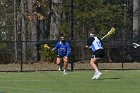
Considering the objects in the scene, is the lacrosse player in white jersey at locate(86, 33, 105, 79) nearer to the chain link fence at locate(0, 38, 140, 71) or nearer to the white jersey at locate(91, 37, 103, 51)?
the white jersey at locate(91, 37, 103, 51)

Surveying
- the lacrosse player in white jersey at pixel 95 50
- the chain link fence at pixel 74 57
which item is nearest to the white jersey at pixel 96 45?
the lacrosse player in white jersey at pixel 95 50

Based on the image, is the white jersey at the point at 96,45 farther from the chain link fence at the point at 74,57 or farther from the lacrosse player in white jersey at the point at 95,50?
the chain link fence at the point at 74,57

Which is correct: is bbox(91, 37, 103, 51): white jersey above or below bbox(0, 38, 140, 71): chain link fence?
above

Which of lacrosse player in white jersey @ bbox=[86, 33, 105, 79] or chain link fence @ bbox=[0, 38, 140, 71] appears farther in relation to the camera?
chain link fence @ bbox=[0, 38, 140, 71]

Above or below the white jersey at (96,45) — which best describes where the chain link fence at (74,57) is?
below

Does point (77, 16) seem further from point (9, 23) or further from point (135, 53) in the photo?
point (9, 23)

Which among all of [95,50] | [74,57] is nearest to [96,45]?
[95,50]

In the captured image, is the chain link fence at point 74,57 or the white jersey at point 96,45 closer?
the white jersey at point 96,45

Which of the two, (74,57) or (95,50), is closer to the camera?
(95,50)

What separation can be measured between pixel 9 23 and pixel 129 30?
1309 cm

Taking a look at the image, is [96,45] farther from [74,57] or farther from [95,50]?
[74,57]

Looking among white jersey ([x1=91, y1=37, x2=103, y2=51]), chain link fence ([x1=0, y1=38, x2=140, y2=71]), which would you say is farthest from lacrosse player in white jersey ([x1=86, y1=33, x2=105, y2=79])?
chain link fence ([x1=0, y1=38, x2=140, y2=71])

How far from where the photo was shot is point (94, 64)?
21078mm

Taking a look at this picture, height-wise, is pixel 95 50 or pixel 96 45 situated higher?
pixel 96 45
